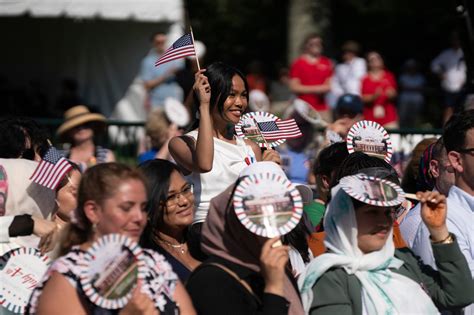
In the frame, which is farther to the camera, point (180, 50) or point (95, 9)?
point (95, 9)

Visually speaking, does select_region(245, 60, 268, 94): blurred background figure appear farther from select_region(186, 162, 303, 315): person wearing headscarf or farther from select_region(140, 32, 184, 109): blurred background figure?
select_region(186, 162, 303, 315): person wearing headscarf

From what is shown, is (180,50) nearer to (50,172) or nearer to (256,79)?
(50,172)

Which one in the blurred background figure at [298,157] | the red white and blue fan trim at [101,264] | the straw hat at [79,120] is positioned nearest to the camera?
the red white and blue fan trim at [101,264]

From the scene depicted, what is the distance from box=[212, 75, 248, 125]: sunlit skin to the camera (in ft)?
20.7

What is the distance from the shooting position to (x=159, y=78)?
44.3 feet

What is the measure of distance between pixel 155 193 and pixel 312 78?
9.15 metres

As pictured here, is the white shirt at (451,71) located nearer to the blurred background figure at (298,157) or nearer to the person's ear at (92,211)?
the blurred background figure at (298,157)

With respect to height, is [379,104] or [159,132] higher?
[159,132]

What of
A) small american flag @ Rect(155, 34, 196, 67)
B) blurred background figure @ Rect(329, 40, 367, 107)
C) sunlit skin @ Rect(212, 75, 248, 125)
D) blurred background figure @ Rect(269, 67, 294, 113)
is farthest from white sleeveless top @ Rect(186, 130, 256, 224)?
blurred background figure @ Rect(269, 67, 294, 113)

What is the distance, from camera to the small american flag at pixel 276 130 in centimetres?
658

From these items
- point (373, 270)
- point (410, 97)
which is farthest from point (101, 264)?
point (410, 97)

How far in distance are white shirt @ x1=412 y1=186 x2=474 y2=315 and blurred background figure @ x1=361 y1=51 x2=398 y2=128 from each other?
827 cm

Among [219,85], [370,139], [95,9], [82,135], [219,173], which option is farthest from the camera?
[95,9]

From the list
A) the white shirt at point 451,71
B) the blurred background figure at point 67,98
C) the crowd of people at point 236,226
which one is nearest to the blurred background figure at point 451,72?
the white shirt at point 451,71
